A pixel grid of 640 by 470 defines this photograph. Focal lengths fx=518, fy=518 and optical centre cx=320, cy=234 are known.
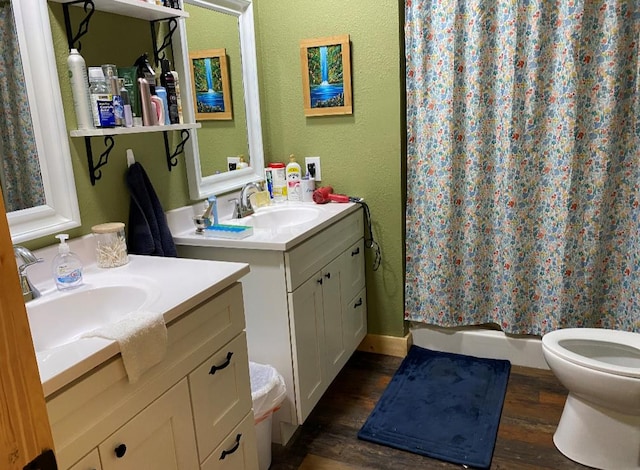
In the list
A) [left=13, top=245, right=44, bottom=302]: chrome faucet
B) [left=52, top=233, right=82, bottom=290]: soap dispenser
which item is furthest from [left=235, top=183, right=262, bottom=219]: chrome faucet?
[left=13, top=245, right=44, bottom=302]: chrome faucet

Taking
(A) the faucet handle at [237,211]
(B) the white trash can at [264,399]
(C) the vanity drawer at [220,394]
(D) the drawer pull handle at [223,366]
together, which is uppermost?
(A) the faucet handle at [237,211]

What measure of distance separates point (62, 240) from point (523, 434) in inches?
73.0

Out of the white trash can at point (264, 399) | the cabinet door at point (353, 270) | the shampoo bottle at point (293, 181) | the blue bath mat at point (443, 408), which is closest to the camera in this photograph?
the white trash can at point (264, 399)

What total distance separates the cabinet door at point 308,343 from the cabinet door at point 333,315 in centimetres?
4

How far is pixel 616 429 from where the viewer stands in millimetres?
1858

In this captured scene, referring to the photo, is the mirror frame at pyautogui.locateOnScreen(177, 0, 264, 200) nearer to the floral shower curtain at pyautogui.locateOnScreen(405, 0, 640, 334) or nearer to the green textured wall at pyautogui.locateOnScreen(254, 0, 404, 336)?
the green textured wall at pyautogui.locateOnScreen(254, 0, 404, 336)

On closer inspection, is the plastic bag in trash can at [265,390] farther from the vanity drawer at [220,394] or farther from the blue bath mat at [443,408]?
the blue bath mat at [443,408]

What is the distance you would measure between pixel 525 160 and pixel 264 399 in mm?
1562

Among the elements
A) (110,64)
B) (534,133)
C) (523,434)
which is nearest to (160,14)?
(110,64)

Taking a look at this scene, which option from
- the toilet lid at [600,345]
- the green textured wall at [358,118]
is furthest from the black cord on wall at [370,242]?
the toilet lid at [600,345]

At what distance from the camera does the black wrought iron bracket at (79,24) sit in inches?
62.9

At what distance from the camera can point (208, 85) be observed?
2.30 m

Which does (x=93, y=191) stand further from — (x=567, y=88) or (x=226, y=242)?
(x=567, y=88)

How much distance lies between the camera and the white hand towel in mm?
1104
